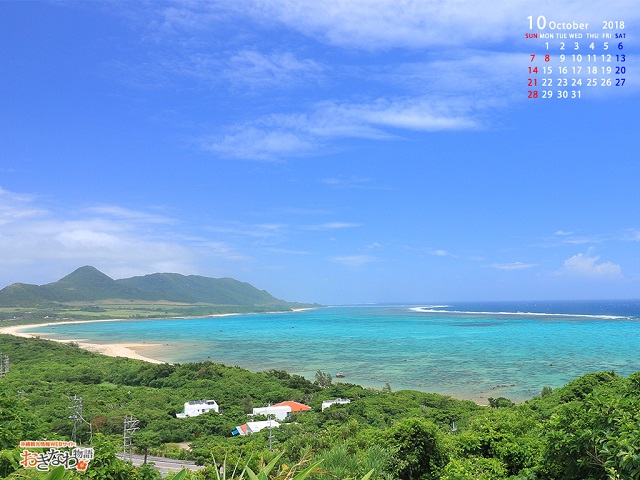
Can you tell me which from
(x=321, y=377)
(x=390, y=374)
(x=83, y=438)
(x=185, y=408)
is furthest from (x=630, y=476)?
(x=390, y=374)

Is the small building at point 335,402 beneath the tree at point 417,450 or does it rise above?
beneath

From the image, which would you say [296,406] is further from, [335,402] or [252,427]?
[252,427]

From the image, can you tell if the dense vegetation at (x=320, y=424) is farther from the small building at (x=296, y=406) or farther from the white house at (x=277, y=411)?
the white house at (x=277, y=411)

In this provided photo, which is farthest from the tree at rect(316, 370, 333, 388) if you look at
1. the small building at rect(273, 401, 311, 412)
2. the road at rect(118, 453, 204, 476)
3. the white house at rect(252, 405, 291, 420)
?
the road at rect(118, 453, 204, 476)

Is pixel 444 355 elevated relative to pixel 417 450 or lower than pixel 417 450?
lower

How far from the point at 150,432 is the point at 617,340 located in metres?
62.1

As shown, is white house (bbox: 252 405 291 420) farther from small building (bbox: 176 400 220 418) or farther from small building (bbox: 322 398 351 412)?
small building (bbox: 176 400 220 418)

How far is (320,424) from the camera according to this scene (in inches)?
997

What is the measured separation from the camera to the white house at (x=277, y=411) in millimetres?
28467

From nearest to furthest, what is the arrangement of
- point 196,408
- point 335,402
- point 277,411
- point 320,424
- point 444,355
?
point 320,424 < point 277,411 < point 196,408 < point 335,402 < point 444,355

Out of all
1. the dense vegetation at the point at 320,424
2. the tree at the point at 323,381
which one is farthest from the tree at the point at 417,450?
the tree at the point at 323,381

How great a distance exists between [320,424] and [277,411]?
14.4 feet

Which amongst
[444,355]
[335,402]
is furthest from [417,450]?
[444,355]

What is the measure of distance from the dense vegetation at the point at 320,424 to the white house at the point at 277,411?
45.5 inches
